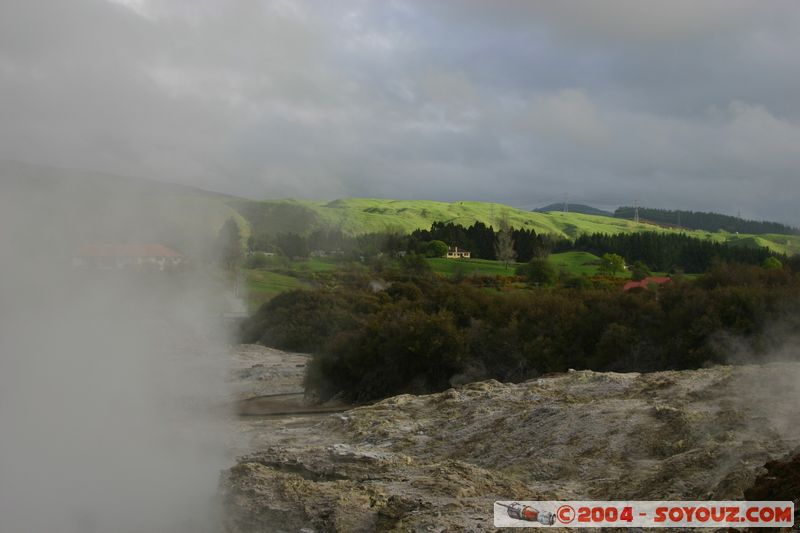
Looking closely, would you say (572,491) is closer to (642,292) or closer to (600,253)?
(642,292)

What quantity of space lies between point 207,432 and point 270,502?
22.9ft

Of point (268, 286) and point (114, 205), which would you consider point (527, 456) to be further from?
point (268, 286)

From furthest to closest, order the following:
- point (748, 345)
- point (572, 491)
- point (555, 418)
Result: point (748, 345) → point (555, 418) → point (572, 491)

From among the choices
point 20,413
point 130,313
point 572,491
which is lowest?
point 572,491

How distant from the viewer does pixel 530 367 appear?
30.1 m

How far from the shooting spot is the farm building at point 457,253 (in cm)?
9125

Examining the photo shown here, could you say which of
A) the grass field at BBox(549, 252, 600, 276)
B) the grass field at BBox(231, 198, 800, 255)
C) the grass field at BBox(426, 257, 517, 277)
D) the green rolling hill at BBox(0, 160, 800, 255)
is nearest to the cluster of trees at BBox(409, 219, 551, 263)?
the grass field at BBox(549, 252, 600, 276)

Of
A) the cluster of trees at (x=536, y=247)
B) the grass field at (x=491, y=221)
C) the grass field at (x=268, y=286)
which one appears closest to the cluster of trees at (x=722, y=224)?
the grass field at (x=491, y=221)

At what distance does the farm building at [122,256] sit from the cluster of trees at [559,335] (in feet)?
65.6

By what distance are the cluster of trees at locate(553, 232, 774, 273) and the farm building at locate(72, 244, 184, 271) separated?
78082mm

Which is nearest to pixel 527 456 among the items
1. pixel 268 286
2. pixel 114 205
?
pixel 114 205

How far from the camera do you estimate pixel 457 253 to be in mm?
93938

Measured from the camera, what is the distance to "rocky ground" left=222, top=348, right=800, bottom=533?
346 inches

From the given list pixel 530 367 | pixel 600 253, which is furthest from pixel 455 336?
pixel 600 253
